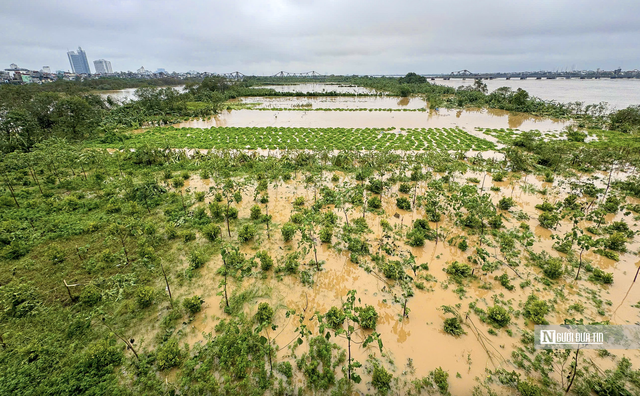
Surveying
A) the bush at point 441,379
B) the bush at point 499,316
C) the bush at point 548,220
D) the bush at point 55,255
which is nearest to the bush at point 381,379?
the bush at point 441,379

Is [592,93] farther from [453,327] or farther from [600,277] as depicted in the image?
[453,327]

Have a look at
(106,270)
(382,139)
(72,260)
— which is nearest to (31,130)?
(72,260)

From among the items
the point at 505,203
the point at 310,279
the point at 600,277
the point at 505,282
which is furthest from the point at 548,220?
the point at 310,279

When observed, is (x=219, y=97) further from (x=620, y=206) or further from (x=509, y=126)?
(x=620, y=206)

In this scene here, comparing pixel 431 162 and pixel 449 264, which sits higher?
pixel 431 162

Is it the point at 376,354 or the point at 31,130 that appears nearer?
the point at 376,354

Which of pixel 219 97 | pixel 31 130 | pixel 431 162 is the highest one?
pixel 219 97

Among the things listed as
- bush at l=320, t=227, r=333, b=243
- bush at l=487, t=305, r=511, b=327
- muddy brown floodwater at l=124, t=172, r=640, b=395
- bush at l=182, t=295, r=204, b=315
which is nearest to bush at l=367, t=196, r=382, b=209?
muddy brown floodwater at l=124, t=172, r=640, b=395
